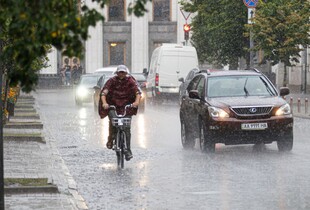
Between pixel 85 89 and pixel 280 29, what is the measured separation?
10018 mm

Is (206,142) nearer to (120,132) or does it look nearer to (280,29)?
(120,132)

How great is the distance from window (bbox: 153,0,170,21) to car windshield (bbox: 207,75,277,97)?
60.7m

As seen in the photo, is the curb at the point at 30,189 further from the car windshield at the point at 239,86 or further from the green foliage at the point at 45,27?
the car windshield at the point at 239,86

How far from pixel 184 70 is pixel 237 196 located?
33583mm

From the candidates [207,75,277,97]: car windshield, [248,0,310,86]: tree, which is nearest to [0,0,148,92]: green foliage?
[207,75,277,97]: car windshield

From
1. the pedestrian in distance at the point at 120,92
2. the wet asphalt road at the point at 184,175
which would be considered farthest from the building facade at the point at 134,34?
the pedestrian in distance at the point at 120,92

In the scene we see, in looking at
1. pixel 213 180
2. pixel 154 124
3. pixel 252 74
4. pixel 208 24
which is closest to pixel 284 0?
pixel 208 24

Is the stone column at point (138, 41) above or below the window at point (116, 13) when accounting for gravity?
below

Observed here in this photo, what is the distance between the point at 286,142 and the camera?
18.3m

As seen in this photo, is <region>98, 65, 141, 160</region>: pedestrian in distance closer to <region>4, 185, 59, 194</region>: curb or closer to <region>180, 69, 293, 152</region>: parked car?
<region>180, 69, 293, 152</region>: parked car

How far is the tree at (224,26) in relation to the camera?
44.0 meters

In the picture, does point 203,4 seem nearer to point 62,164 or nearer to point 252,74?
point 252,74

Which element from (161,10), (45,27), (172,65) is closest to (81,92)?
(172,65)

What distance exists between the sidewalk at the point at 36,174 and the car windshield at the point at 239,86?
3.16m
